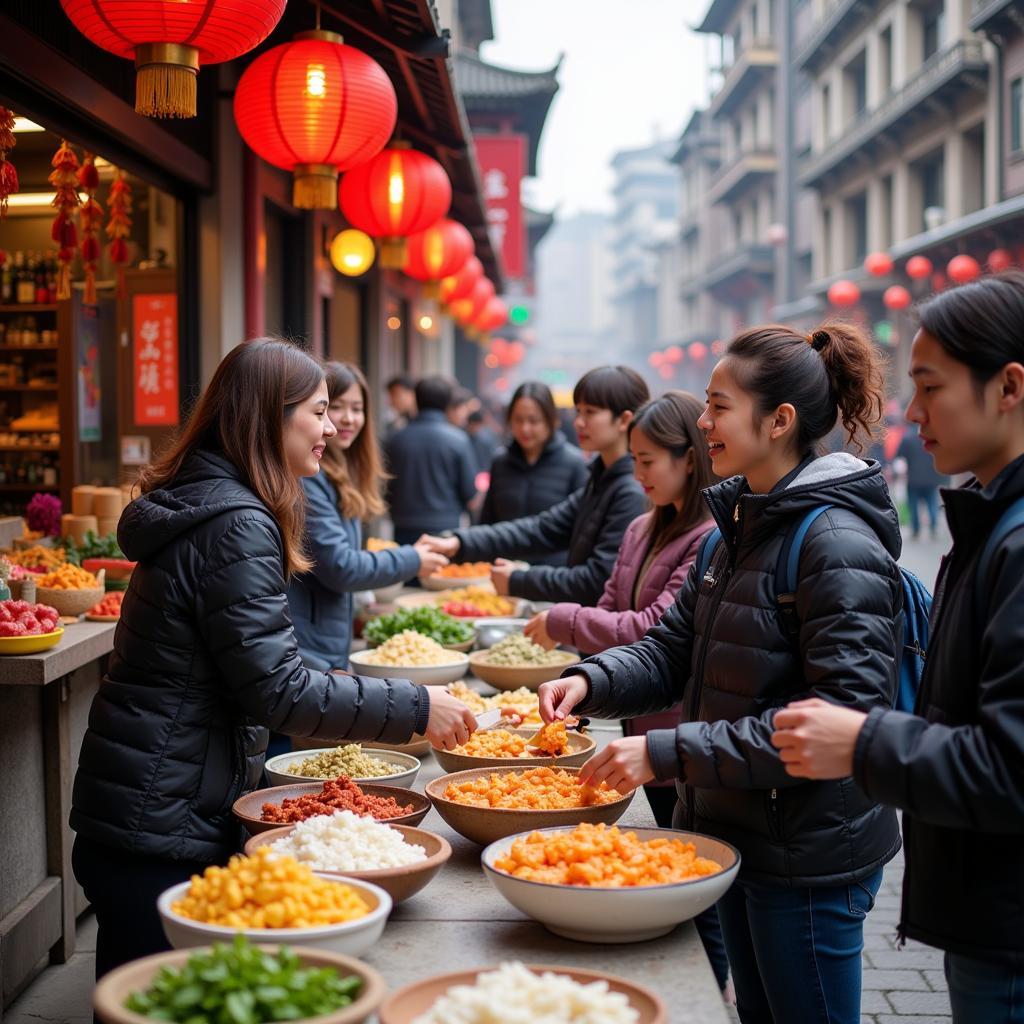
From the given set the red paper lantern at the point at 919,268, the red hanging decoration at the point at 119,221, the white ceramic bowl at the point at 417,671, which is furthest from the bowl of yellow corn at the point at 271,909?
the red paper lantern at the point at 919,268

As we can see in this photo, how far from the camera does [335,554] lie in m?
4.71

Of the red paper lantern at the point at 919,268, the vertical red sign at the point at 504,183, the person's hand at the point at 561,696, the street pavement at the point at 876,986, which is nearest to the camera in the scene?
the person's hand at the point at 561,696

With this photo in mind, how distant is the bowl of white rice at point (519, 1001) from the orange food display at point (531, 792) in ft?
2.61

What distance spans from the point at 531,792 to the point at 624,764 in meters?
0.40

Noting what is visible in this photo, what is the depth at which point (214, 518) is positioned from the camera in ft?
8.95

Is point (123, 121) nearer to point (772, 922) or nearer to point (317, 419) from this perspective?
point (317, 419)

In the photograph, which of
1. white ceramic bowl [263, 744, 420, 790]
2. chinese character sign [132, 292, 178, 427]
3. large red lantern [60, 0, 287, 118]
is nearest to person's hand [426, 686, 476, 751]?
white ceramic bowl [263, 744, 420, 790]

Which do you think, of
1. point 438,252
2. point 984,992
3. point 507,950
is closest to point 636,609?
point 507,950

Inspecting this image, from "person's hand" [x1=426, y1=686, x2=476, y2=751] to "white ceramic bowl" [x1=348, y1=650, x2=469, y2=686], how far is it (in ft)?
4.98

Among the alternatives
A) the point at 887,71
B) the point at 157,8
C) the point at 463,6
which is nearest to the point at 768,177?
the point at 887,71

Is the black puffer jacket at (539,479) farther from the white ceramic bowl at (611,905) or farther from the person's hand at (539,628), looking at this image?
the white ceramic bowl at (611,905)

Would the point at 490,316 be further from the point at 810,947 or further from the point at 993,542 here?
the point at 993,542

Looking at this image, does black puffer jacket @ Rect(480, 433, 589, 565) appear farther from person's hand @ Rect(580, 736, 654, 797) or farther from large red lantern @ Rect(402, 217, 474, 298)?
person's hand @ Rect(580, 736, 654, 797)

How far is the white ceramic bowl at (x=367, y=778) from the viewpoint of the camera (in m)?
3.14
